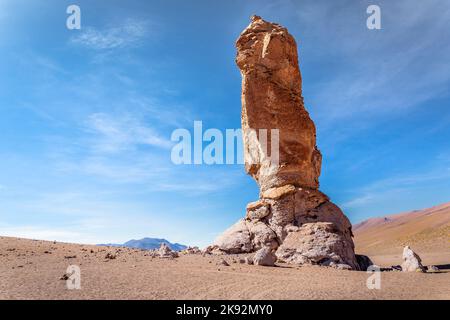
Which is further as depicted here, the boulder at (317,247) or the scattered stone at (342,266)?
the boulder at (317,247)

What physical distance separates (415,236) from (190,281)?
55.1 m

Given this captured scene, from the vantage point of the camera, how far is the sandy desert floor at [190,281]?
910 cm

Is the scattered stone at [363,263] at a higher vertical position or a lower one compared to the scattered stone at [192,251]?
lower

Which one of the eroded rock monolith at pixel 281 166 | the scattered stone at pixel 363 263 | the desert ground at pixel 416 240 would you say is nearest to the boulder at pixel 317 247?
the eroded rock monolith at pixel 281 166

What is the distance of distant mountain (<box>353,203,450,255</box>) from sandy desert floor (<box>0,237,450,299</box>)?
26793mm

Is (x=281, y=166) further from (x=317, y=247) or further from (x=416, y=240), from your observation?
(x=416, y=240)

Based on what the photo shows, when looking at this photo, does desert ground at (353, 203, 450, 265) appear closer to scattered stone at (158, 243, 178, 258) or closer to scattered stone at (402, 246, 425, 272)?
scattered stone at (402, 246, 425, 272)

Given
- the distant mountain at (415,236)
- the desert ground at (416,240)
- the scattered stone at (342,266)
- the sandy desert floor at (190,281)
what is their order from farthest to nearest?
the distant mountain at (415,236) → the desert ground at (416,240) → the scattered stone at (342,266) → the sandy desert floor at (190,281)

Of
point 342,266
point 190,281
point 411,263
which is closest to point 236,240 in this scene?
point 342,266

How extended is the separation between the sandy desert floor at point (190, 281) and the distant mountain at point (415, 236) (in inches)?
1055

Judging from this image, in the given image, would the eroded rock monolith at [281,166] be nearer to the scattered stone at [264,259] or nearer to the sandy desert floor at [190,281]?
the scattered stone at [264,259]

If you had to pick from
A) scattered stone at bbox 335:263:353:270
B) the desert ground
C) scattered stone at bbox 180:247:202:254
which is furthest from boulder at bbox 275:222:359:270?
the desert ground

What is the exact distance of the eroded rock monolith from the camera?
16938mm
